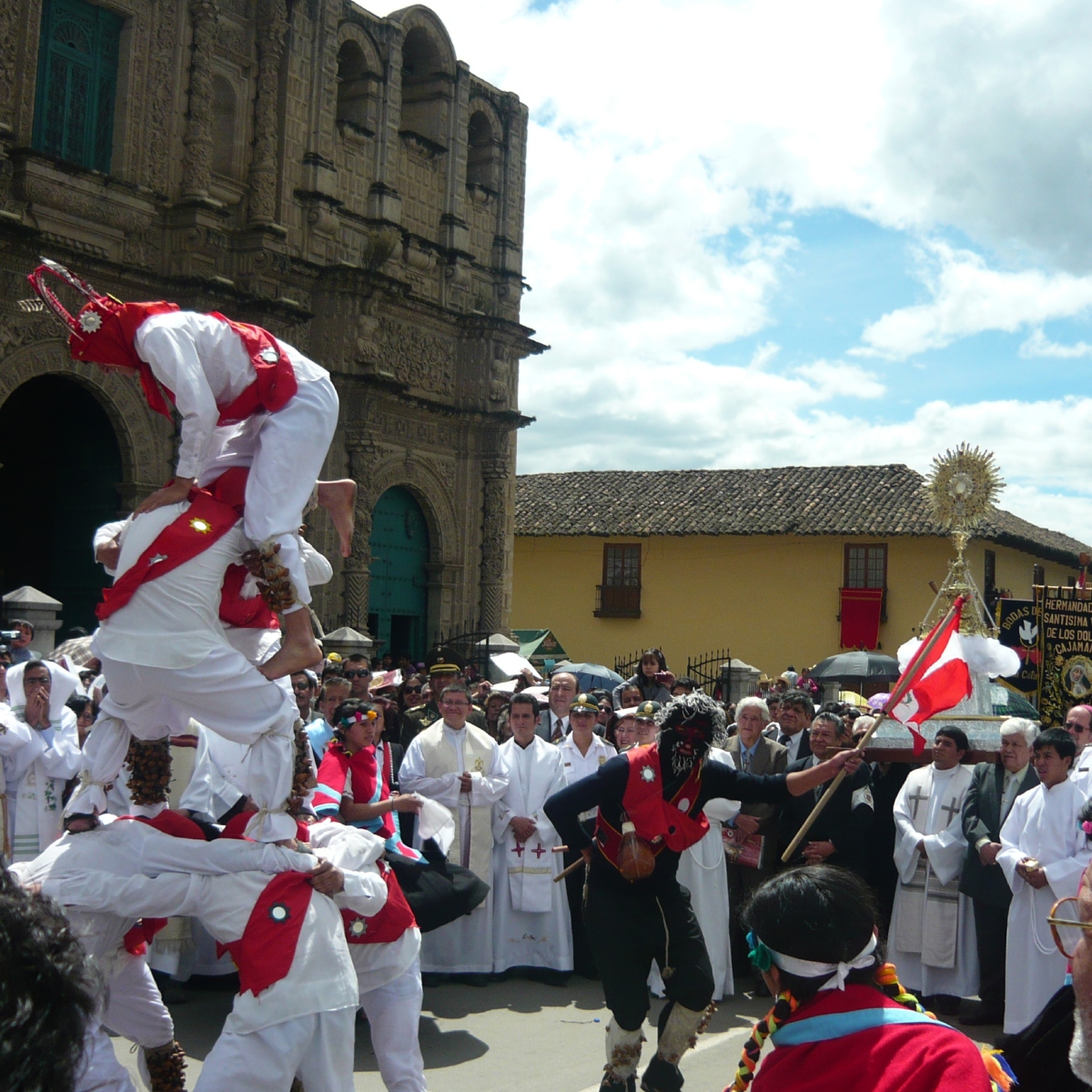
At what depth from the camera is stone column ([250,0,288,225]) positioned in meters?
17.8

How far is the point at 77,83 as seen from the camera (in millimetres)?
15961

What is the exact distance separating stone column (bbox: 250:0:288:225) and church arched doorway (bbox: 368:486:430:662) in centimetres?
522

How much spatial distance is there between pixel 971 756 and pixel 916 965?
1396 mm

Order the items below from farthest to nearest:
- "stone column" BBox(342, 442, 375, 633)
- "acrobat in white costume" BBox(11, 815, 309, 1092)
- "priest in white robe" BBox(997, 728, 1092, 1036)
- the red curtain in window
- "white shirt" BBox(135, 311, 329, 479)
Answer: the red curtain in window → "stone column" BBox(342, 442, 375, 633) → "priest in white robe" BBox(997, 728, 1092, 1036) → "white shirt" BBox(135, 311, 329, 479) → "acrobat in white costume" BBox(11, 815, 309, 1092)

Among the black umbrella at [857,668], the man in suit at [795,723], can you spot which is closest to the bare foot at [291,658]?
the man in suit at [795,723]

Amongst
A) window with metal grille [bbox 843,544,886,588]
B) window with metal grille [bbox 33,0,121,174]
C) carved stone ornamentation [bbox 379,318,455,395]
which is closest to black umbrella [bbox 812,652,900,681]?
carved stone ornamentation [bbox 379,318,455,395]

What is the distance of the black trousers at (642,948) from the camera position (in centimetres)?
522

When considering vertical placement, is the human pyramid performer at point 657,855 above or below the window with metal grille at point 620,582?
below

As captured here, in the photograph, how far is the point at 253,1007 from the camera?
158 inches

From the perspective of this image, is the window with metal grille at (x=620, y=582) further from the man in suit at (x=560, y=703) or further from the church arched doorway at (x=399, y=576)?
the man in suit at (x=560, y=703)

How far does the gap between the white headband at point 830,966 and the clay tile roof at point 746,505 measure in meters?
29.0

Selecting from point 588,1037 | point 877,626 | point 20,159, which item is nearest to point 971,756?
point 588,1037

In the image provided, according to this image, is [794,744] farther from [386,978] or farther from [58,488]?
[58,488]

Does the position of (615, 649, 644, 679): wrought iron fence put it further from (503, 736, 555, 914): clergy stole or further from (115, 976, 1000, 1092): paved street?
(115, 976, 1000, 1092): paved street
